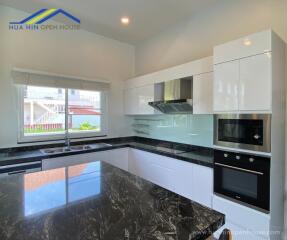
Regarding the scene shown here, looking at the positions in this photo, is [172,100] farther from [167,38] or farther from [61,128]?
[61,128]

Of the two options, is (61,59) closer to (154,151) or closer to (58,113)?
(58,113)

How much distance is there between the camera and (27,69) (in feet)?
8.79

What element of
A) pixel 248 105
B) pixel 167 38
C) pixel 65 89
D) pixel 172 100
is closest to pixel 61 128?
pixel 65 89

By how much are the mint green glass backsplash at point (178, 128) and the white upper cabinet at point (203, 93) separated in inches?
14.1

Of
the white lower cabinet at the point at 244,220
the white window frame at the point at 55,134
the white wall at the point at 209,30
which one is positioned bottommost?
the white lower cabinet at the point at 244,220

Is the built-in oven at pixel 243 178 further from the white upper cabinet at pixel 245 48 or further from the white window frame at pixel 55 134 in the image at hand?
the white window frame at pixel 55 134

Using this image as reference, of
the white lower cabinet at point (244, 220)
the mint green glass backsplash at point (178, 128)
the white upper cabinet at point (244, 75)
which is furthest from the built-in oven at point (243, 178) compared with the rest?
the mint green glass backsplash at point (178, 128)

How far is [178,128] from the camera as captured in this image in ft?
10.1

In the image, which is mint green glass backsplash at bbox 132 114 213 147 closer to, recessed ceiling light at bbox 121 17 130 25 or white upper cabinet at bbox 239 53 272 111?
white upper cabinet at bbox 239 53 272 111

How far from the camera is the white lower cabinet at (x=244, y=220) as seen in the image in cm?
163

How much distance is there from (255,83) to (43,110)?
2.87 meters

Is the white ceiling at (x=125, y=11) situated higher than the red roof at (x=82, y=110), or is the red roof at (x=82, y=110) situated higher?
the white ceiling at (x=125, y=11)

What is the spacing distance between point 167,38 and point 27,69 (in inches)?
88.5

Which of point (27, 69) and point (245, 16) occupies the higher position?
point (245, 16)
